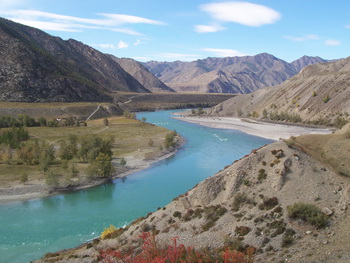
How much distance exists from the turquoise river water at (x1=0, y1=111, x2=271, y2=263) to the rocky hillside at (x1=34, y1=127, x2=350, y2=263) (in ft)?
25.4

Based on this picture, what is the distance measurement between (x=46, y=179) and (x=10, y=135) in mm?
38249

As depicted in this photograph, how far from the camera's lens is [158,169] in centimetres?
7375

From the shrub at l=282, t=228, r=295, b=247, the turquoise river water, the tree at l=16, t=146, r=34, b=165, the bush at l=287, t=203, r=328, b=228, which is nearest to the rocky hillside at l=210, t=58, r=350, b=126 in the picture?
the turquoise river water

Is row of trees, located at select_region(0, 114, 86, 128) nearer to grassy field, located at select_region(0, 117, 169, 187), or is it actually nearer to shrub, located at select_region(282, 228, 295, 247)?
grassy field, located at select_region(0, 117, 169, 187)

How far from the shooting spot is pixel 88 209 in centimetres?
4894

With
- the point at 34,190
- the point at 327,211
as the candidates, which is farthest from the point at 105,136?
the point at 327,211

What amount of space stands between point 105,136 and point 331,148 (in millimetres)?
84136

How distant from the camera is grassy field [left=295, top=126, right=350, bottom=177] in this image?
30031 millimetres

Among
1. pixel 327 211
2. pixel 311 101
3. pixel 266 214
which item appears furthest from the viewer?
pixel 311 101

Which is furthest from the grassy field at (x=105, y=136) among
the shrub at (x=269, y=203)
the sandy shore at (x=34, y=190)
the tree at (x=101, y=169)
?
the shrub at (x=269, y=203)

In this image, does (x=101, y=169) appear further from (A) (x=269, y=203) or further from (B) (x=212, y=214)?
(A) (x=269, y=203)

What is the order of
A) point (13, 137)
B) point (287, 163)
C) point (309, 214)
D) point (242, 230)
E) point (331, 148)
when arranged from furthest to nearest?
point (13, 137)
point (331, 148)
point (287, 163)
point (242, 230)
point (309, 214)

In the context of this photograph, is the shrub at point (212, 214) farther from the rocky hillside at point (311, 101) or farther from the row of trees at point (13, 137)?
the rocky hillside at point (311, 101)

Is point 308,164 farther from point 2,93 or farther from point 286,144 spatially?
point 2,93
